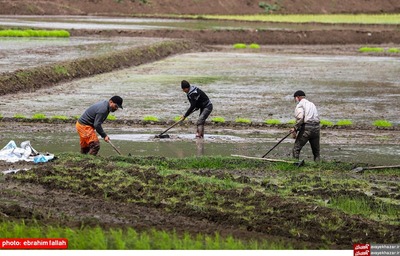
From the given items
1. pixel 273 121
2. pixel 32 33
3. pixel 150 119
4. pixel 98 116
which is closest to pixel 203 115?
pixel 150 119

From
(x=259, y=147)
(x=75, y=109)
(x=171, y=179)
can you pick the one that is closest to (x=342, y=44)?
(x=75, y=109)

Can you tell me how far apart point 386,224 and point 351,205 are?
118 cm

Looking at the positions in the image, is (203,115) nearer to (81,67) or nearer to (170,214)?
(170,214)

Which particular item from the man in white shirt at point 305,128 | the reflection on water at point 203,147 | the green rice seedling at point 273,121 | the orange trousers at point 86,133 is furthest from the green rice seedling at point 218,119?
the orange trousers at point 86,133

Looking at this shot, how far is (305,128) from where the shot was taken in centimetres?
1792

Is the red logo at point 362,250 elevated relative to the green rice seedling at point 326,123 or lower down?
elevated

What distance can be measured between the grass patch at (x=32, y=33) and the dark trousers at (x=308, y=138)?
2954 cm

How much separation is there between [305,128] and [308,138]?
20 cm

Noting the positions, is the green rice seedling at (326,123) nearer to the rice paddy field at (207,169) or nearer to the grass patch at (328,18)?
the rice paddy field at (207,169)

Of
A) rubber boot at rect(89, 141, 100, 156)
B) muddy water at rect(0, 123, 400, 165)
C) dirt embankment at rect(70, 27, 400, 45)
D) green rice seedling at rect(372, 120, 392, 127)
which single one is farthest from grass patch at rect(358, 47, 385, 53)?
rubber boot at rect(89, 141, 100, 156)

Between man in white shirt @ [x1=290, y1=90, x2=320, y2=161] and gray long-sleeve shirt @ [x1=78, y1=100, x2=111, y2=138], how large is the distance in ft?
11.6

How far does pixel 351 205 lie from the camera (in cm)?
1369

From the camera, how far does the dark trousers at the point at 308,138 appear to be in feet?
58.6

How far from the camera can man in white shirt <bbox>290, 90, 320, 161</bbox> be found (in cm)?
1791
